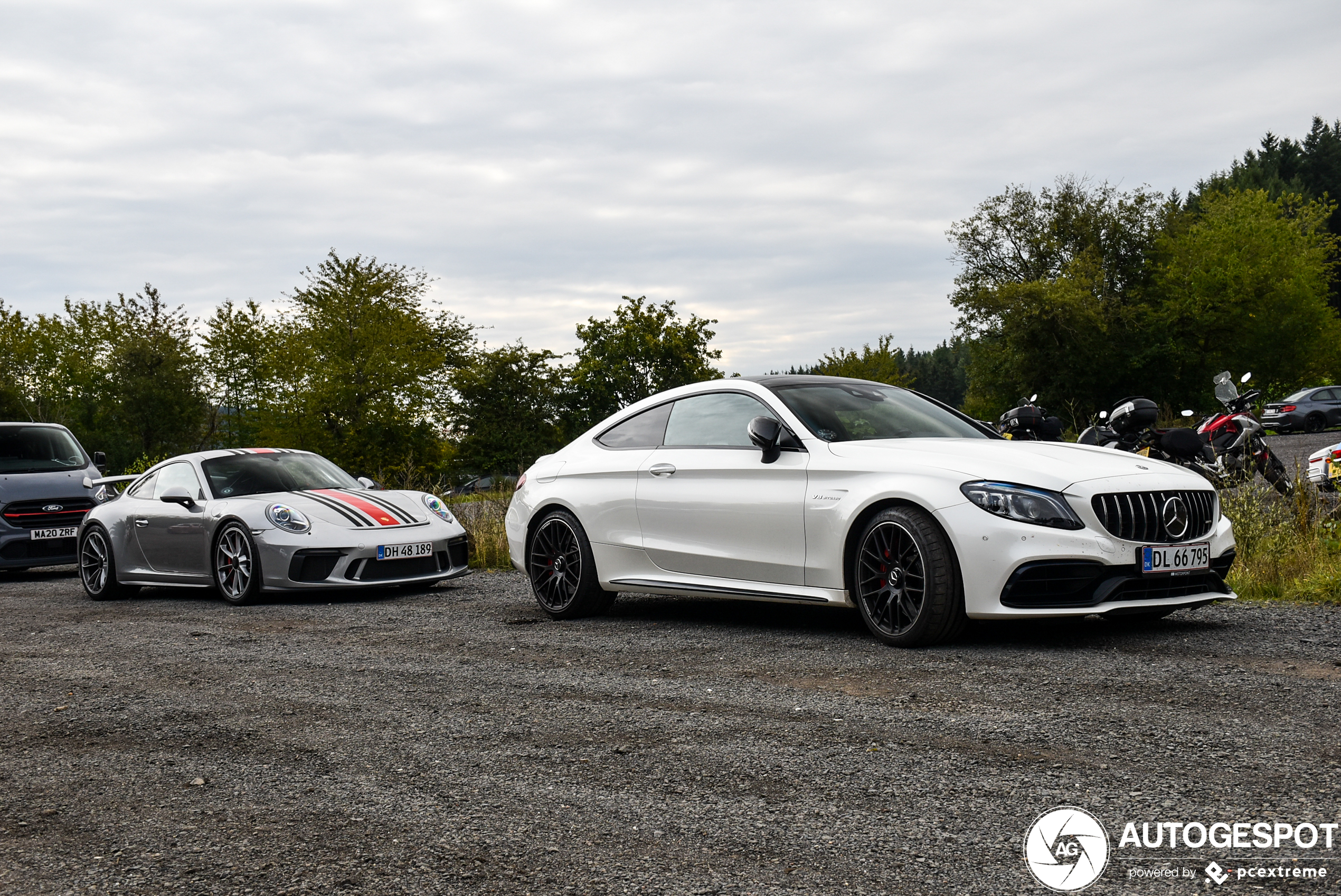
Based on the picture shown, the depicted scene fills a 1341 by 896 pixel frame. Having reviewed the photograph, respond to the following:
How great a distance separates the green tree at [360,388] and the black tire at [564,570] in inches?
1338

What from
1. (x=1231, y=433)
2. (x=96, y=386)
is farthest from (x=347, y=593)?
(x=96, y=386)

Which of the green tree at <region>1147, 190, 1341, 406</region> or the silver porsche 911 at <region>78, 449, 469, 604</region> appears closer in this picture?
the silver porsche 911 at <region>78, 449, 469, 604</region>

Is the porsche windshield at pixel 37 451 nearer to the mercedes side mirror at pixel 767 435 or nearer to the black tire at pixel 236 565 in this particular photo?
the black tire at pixel 236 565

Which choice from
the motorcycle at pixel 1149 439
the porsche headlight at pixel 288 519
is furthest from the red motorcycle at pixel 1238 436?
the porsche headlight at pixel 288 519

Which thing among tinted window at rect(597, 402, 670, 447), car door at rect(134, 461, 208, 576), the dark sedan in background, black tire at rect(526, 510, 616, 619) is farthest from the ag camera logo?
the dark sedan in background

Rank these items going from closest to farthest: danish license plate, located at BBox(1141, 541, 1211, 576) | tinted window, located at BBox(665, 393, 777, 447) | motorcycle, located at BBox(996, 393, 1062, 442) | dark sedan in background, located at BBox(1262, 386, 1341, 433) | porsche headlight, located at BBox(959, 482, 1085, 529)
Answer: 1. porsche headlight, located at BBox(959, 482, 1085, 529)
2. danish license plate, located at BBox(1141, 541, 1211, 576)
3. tinted window, located at BBox(665, 393, 777, 447)
4. motorcycle, located at BBox(996, 393, 1062, 442)
5. dark sedan in background, located at BBox(1262, 386, 1341, 433)

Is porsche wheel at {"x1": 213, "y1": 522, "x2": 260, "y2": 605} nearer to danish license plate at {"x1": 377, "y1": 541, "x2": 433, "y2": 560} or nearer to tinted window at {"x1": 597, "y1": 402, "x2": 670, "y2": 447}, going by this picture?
danish license plate at {"x1": 377, "y1": 541, "x2": 433, "y2": 560}

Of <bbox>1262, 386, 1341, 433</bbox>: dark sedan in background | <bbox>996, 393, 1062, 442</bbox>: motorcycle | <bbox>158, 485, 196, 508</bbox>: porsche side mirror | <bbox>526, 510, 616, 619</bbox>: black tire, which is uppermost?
Result: <bbox>1262, 386, 1341, 433</bbox>: dark sedan in background

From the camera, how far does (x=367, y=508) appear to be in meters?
9.91

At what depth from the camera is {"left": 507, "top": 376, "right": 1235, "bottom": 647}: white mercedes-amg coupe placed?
5379 millimetres

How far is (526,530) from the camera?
7926 millimetres

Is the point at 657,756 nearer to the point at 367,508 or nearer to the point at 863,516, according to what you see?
the point at 863,516

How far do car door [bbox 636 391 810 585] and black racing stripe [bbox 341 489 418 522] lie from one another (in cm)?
351

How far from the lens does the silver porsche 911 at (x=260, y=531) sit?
9.41 m
